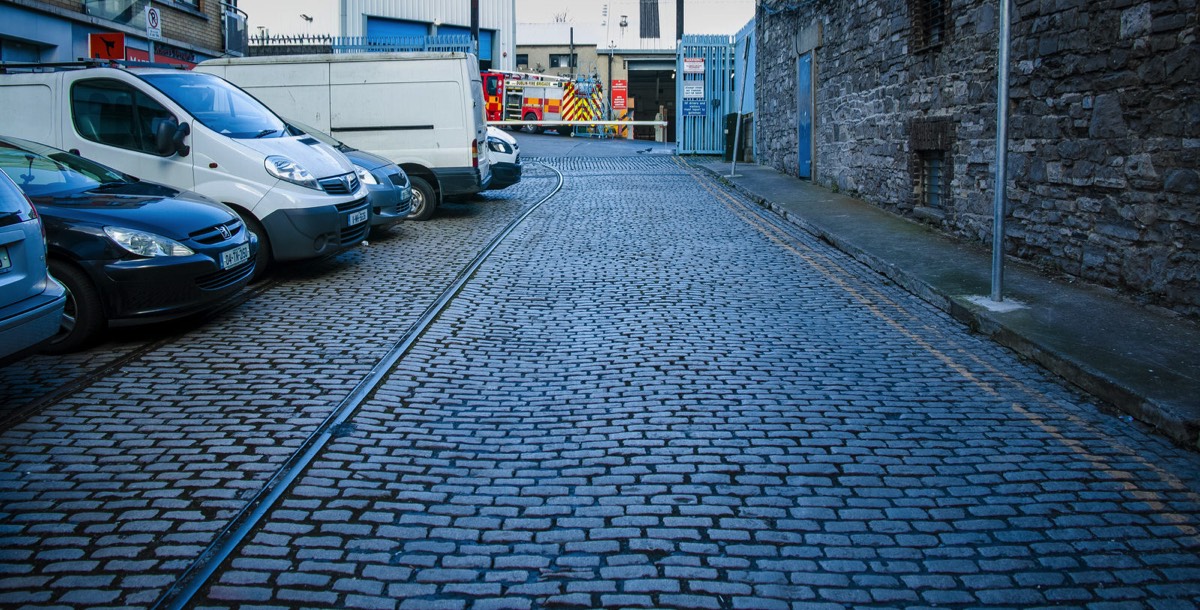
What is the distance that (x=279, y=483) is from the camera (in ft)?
14.7

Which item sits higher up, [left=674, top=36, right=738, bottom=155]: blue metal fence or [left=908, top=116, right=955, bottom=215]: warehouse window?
[left=674, top=36, right=738, bottom=155]: blue metal fence

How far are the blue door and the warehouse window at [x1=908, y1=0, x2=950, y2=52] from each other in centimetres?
580

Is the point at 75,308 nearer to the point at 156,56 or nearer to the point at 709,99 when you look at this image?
the point at 156,56

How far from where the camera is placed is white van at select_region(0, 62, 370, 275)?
31.4 ft

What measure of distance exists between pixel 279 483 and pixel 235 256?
146 inches

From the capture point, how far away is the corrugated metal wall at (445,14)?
3934 cm

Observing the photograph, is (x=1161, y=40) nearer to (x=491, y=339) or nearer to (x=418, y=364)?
(x=491, y=339)

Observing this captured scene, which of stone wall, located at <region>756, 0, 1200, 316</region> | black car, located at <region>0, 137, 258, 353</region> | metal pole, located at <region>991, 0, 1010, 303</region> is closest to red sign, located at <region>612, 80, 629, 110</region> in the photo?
stone wall, located at <region>756, 0, 1200, 316</region>

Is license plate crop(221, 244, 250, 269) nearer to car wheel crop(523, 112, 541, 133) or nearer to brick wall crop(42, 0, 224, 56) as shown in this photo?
brick wall crop(42, 0, 224, 56)

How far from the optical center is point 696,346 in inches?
277

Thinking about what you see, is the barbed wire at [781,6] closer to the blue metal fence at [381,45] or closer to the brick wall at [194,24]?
the blue metal fence at [381,45]

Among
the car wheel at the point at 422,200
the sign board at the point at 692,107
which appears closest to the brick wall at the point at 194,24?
the car wheel at the point at 422,200

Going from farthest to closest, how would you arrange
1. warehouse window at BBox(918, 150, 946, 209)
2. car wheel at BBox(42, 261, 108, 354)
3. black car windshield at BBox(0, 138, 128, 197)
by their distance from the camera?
warehouse window at BBox(918, 150, 946, 209)
black car windshield at BBox(0, 138, 128, 197)
car wheel at BBox(42, 261, 108, 354)

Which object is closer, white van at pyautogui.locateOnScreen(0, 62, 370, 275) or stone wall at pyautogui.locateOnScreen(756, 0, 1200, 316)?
stone wall at pyautogui.locateOnScreen(756, 0, 1200, 316)
